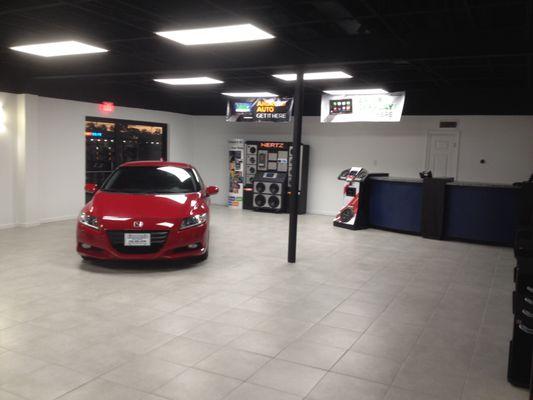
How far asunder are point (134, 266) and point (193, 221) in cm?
92

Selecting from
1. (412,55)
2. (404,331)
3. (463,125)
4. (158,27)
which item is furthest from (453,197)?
(158,27)

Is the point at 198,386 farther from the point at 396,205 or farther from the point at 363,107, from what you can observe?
the point at 363,107

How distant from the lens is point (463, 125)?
9.38 metres

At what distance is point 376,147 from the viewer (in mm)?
10320

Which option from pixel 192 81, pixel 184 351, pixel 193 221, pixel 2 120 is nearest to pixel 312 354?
pixel 184 351

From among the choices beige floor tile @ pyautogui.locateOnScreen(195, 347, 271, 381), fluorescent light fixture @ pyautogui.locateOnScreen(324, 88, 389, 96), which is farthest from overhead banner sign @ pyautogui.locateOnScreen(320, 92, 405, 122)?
beige floor tile @ pyautogui.locateOnScreen(195, 347, 271, 381)

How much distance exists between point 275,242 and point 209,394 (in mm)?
4851

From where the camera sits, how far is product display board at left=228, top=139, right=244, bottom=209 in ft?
38.4

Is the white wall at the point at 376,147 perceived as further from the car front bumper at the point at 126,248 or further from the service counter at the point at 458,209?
the car front bumper at the point at 126,248

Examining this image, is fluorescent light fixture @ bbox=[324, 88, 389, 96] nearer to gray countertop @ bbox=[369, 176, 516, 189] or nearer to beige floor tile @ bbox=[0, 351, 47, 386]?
gray countertop @ bbox=[369, 176, 516, 189]

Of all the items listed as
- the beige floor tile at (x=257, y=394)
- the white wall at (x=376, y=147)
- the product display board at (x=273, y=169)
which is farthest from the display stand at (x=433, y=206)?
the beige floor tile at (x=257, y=394)

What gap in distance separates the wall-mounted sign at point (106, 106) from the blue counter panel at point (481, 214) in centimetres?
680

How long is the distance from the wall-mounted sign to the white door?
658 cm

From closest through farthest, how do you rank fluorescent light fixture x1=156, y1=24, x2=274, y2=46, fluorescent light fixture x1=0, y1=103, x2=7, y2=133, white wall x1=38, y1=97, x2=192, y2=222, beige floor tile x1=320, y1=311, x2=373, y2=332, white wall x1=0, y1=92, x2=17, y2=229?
beige floor tile x1=320, y1=311, x2=373, y2=332, fluorescent light fixture x1=156, y1=24, x2=274, y2=46, fluorescent light fixture x1=0, y1=103, x2=7, y2=133, white wall x1=0, y1=92, x2=17, y2=229, white wall x1=38, y1=97, x2=192, y2=222
